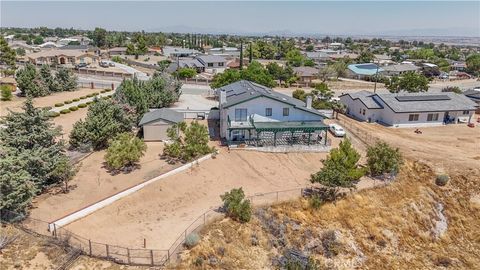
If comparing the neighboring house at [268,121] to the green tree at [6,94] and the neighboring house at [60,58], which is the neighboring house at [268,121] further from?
the neighboring house at [60,58]

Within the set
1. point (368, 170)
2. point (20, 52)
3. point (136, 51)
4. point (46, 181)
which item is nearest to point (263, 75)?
point (368, 170)

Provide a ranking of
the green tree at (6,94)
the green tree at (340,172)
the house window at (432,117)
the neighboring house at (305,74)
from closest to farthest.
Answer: the green tree at (340,172), the house window at (432,117), the green tree at (6,94), the neighboring house at (305,74)

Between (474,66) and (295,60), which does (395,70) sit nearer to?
(295,60)

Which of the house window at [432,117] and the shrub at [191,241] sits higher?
the house window at [432,117]

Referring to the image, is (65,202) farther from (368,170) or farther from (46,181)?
(368,170)

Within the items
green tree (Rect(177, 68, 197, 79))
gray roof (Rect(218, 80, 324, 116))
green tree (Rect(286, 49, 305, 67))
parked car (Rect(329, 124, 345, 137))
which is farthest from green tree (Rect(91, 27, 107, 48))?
parked car (Rect(329, 124, 345, 137))

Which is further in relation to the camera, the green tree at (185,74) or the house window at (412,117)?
the green tree at (185,74)

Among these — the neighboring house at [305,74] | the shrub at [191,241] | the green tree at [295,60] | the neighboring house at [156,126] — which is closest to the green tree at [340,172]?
the shrub at [191,241]
